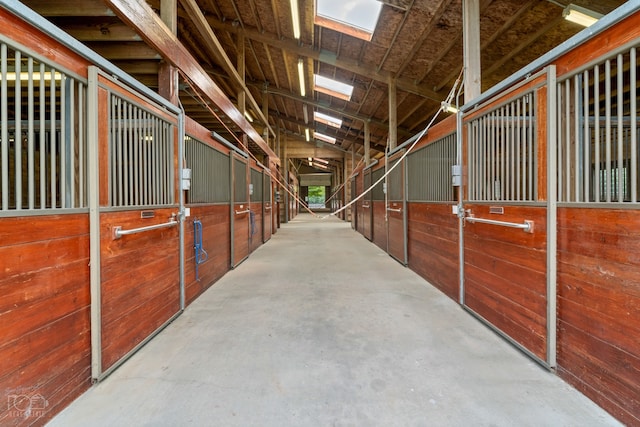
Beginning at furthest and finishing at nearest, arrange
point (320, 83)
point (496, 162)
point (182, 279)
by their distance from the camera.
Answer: point (320, 83) < point (182, 279) < point (496, 162)

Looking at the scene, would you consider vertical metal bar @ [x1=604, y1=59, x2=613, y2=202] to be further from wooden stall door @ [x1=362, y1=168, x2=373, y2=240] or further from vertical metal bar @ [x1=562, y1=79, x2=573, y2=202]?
wooden stall door @ [x1=362, y1=168, x2=373, y2=240]

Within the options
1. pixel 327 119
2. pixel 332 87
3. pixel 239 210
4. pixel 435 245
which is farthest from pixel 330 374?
pixel 327 119

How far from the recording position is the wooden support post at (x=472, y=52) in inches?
109

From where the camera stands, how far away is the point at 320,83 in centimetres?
822

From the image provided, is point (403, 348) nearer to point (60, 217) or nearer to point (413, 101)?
point (60, 217)

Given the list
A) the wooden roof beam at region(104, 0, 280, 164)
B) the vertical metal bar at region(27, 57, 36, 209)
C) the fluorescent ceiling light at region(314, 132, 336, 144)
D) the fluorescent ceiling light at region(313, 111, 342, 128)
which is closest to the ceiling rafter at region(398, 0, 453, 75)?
the wooden roof beam at region(104, 0, 280, 164)

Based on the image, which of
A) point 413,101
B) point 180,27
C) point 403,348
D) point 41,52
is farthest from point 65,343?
point 413,101

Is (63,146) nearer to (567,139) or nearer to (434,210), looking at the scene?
(567,139)

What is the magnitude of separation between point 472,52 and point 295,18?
11.3 feet

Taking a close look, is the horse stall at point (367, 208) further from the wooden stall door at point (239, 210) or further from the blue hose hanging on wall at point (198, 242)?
the blue hose hanging on wall at point (198, 242)

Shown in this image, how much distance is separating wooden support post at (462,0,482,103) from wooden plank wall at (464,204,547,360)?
1.15 meters

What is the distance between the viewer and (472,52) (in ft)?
9.23

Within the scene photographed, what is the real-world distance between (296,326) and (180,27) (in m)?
5.65

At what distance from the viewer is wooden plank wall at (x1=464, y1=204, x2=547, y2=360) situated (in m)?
1.70
